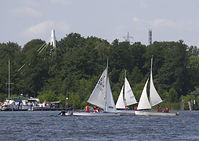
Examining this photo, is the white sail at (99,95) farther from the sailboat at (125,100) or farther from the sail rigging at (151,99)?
the sailboat at (125,100)

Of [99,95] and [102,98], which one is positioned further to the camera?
[102,98]

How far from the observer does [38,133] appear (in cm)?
8606

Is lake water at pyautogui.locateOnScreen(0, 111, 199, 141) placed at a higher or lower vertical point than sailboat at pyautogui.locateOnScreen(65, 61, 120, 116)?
lower

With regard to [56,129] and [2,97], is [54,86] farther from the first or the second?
[56,129]

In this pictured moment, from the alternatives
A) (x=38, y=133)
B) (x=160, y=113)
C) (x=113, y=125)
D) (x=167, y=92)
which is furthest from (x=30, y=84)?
(x=38, y=133)

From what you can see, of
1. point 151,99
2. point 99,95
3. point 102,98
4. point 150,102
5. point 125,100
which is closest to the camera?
point 99,95

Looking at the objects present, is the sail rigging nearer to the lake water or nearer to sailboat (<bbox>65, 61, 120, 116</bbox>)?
sailboat (<bbox>65, 61, 120, 116</bbox>)

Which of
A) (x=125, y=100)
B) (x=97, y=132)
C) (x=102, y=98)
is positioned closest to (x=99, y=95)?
(x=102, y=98)

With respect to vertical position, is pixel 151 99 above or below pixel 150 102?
above

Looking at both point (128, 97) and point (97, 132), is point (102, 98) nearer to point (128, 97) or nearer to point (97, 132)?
point (128, 97)

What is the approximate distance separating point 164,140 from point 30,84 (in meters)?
118

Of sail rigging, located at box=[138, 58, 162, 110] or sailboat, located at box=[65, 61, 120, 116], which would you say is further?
sail rigging, located at box=[138, 58, 162, 110]

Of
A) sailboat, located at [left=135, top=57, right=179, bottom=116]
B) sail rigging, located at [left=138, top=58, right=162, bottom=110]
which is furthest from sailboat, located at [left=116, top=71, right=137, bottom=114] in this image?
sail rigging, located at [left=138, top=58, right=162, bottom=110]

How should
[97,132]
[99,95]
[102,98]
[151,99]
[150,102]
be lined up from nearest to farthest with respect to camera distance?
[97,132] → [99,95] → [102,98] → [151,99] → [150,102]
